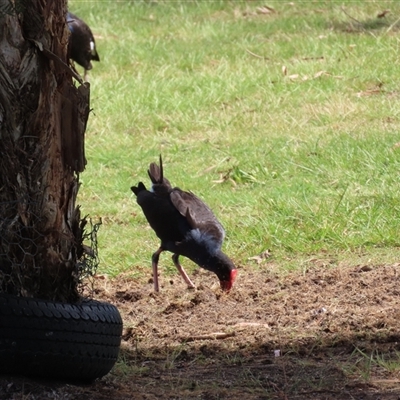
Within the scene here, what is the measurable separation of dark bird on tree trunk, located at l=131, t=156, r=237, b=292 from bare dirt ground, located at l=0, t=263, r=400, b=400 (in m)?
0.20

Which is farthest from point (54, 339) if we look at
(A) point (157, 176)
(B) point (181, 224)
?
(A) point (157, 176)

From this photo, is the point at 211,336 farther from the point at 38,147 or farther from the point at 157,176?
the point at 157,176

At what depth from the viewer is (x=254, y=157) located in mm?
8852

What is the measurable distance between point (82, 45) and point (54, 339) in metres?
8.29

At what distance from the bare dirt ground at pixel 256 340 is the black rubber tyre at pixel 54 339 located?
0.25ft

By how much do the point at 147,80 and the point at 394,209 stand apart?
484 centimetres

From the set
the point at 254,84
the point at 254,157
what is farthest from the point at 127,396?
the point at 254,84

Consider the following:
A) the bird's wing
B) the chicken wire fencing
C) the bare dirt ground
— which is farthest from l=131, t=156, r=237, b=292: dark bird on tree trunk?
the chicken wire fencing

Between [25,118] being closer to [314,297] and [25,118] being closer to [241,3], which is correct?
[314,297]

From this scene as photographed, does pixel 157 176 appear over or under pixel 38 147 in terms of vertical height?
under

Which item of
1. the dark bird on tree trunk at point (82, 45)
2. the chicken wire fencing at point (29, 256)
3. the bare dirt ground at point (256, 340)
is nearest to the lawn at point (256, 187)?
the bare dirt ground at point (256, 340)

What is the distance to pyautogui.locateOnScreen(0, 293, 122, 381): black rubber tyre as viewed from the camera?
3.80 metres

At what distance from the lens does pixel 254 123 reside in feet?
32.5

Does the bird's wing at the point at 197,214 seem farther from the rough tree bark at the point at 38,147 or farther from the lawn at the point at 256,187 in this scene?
the rough tree bark at the point at 38,147
